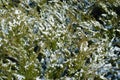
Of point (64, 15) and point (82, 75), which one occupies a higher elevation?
point (64, 15)

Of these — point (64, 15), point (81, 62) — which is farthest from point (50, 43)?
point (64, 15)

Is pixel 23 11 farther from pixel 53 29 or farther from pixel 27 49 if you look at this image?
pixel 27 49

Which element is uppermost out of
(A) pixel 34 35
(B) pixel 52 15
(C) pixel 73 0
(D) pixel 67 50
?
(C) pixel 73 0

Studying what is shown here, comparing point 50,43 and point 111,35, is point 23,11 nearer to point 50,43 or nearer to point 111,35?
point 50,43

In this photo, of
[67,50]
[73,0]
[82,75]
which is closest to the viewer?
[82,75]

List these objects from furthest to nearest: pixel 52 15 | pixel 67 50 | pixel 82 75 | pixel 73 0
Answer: pixel 73 0 < pixel 52 15 < pixel 67 50 < pixel 82 75

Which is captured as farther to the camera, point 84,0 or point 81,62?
point 84,0
